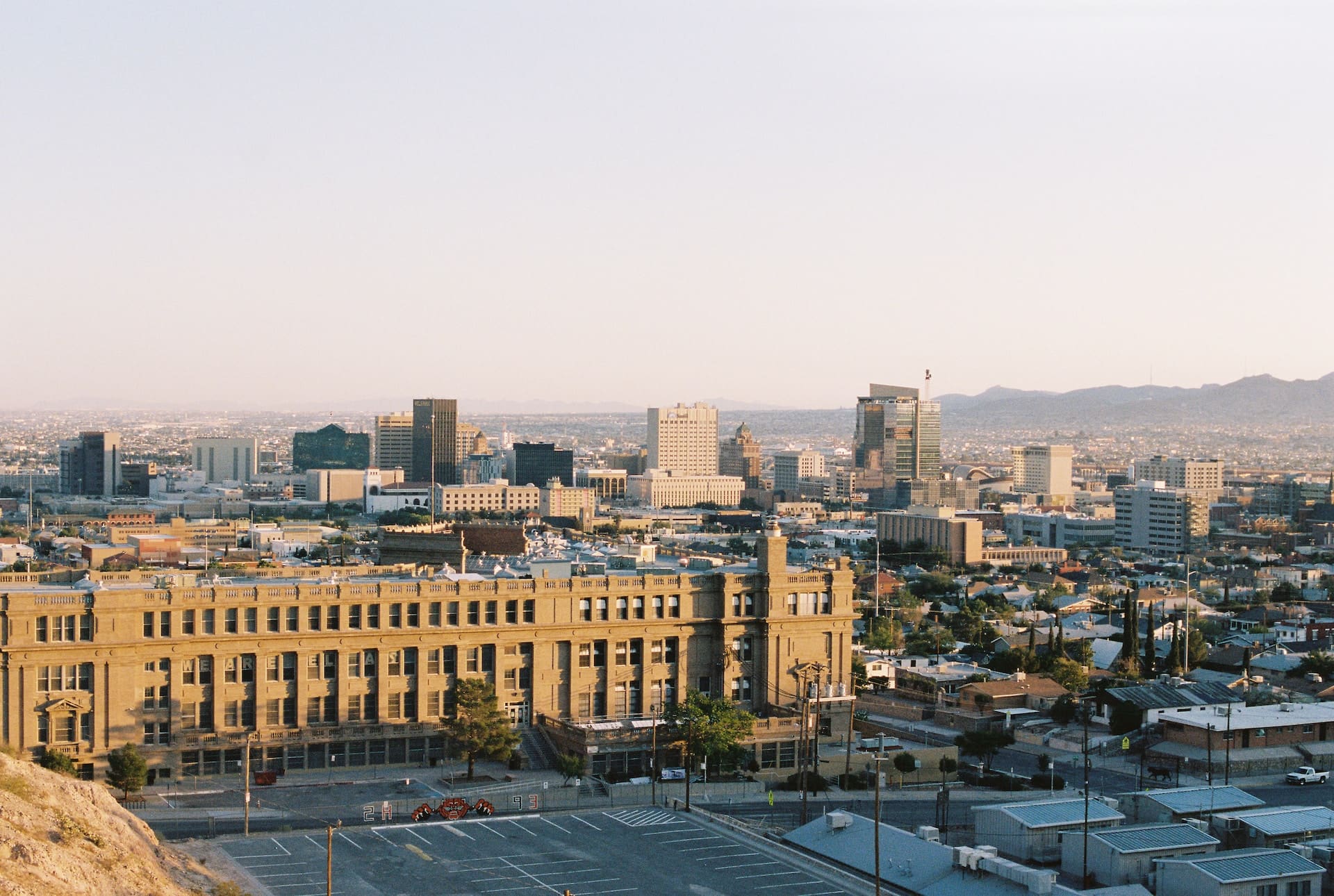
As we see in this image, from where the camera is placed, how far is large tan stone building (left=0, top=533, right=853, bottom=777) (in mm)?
74188

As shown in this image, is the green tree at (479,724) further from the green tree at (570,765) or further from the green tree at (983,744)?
the green tree at (983,744)

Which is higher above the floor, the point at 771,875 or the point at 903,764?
the point at 771,875

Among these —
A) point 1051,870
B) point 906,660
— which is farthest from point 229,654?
point 906,660

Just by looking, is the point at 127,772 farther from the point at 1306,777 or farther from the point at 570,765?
the point at 1306,777

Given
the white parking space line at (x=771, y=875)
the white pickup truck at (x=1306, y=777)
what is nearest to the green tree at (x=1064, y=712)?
the white pickup truck at (x=1306, y=777)

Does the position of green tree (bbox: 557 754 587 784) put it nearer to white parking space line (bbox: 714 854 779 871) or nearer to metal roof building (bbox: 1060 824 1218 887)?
white parking space line (bbox: 714 854 779 871)

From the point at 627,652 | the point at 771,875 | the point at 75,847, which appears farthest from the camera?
the point at 627,652

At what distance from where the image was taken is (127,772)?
69562mm

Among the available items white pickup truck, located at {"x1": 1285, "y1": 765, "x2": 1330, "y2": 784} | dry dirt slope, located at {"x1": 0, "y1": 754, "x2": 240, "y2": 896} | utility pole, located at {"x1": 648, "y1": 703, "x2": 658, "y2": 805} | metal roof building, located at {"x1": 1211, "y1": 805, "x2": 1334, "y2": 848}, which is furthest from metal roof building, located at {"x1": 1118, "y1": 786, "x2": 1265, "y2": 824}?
dry dirt slope, located at {"x1": 0, "y1": 754, "x2": 240, "y2": 896}

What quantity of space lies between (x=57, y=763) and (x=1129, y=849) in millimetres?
38387

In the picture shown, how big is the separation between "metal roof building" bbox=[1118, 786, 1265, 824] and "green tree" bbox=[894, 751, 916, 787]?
10.9 m

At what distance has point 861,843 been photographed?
2454 inches

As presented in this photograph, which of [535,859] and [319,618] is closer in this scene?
[535,859]

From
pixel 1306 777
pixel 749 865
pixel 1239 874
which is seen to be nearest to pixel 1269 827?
pixel 1239 874
